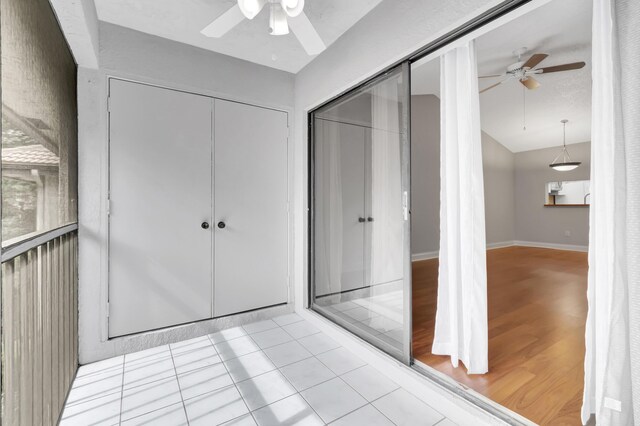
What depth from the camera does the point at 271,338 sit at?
268cm

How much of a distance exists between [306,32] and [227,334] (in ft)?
8.53

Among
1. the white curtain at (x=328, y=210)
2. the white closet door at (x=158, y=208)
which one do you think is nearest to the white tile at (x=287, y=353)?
the white curtain at (x=328, y=210)

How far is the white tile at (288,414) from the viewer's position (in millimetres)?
1636

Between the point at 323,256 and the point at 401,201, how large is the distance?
1222mm

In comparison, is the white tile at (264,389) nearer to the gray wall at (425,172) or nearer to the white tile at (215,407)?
the white tile at (215,407)

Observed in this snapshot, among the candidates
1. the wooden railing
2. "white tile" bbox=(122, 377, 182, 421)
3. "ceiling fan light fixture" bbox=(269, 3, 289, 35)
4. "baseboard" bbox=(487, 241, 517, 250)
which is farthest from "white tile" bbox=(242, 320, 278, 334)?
"baseboard" bbox=(487, 241, 517, 250)

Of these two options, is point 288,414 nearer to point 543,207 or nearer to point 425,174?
point 425,174

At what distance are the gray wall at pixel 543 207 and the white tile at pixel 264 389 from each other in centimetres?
823

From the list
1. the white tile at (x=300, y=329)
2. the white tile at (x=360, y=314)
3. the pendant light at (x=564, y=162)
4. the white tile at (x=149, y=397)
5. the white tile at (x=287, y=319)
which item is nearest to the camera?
the white tile at (x=149, y=397)

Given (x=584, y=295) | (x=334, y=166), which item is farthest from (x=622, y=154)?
(x=584, y=295)

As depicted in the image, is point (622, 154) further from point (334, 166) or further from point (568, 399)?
point (334, 166)

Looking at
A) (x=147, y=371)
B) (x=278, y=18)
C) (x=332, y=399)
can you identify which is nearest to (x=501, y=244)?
(x=332, y=399)

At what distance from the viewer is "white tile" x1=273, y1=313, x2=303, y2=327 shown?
3.04m

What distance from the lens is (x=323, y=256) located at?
10.1 ft
